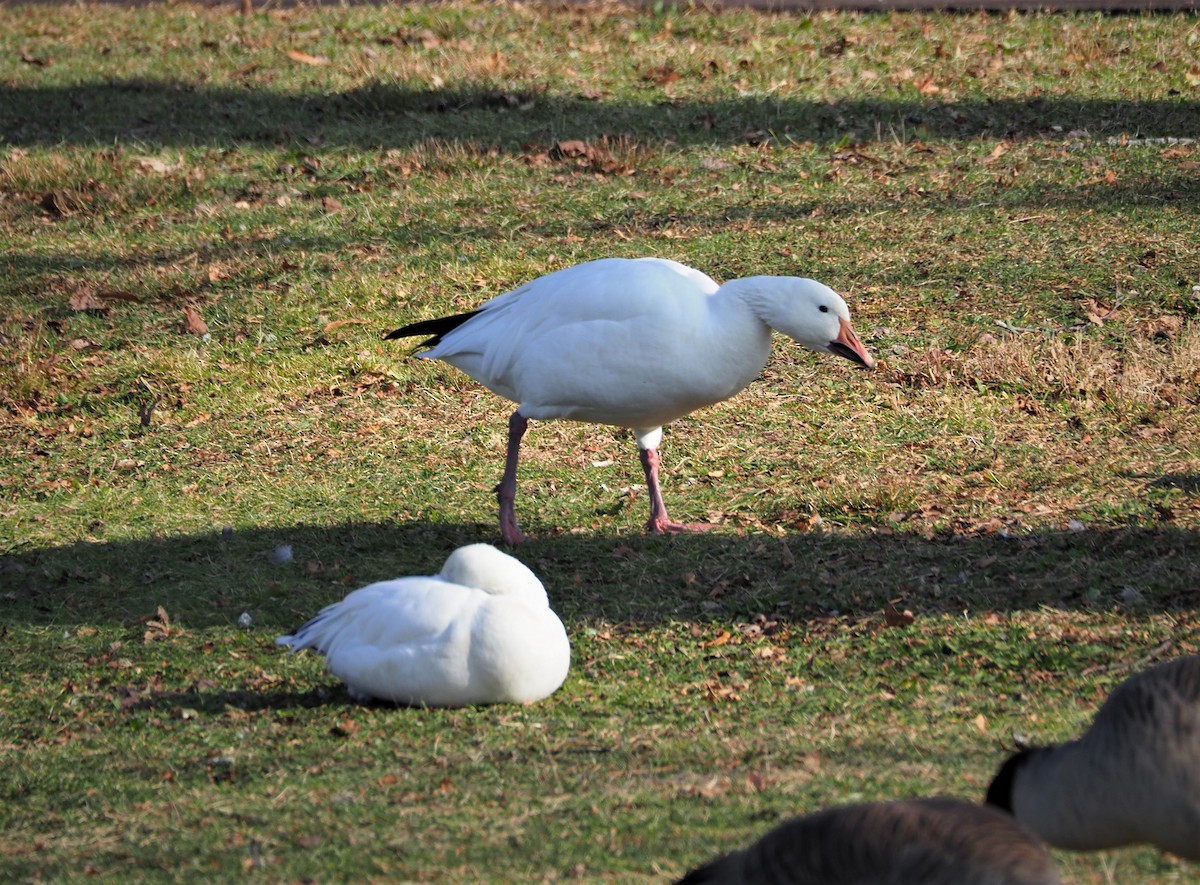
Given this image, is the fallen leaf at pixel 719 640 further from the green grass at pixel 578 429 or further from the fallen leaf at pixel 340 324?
the fallen leaf at pixel 340 324

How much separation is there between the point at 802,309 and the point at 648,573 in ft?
4.06

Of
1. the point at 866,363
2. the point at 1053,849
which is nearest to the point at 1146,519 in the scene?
the point at 866,363

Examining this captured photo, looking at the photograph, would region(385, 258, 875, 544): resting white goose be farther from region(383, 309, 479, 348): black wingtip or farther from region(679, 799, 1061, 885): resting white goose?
region(679, 799, 1061, 885): resting white goose

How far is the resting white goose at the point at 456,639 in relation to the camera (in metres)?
4.55

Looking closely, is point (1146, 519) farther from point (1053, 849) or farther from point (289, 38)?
point (289, 38)

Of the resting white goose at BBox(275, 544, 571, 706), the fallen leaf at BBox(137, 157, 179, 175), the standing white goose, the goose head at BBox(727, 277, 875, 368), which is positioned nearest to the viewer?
the standing white goose

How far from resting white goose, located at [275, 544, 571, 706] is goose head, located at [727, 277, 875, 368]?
1589 mm

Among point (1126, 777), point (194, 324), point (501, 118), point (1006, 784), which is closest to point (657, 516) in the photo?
point (1006, 784)

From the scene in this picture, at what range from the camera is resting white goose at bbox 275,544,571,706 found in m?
4.55

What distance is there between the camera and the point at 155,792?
421 centimetres

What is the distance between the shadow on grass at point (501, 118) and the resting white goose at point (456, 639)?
6.83 metres

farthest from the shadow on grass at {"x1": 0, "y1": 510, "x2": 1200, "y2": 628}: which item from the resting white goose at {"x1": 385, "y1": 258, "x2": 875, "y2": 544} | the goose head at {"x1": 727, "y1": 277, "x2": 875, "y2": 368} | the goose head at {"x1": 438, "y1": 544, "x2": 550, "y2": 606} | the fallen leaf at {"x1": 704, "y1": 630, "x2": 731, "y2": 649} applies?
the goose head at {"x1": 727, "y1": 277, "x2": 875, "y2": 368}

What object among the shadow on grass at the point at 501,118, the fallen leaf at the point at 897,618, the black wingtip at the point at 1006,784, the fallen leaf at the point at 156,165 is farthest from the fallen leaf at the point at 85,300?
the black wingtip at the point at 1006,784

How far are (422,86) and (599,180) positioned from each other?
245cm
